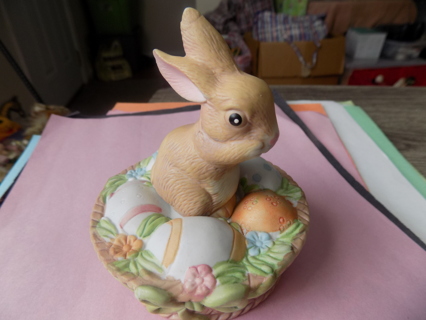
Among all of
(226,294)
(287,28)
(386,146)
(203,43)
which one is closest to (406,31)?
(287,28)

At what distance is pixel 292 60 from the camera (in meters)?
1.74

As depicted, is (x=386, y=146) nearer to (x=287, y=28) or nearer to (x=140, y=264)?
(x=140, y=264)

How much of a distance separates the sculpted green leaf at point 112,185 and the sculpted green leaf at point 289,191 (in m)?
0.28

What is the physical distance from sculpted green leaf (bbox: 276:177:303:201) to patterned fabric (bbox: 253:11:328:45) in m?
1.37

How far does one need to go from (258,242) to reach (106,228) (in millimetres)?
227

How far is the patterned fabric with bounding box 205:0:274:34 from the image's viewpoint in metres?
1.82

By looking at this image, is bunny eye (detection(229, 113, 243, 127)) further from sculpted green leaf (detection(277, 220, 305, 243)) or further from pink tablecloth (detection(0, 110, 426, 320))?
pink tablecloth (detection(0, 110, 426, 320))

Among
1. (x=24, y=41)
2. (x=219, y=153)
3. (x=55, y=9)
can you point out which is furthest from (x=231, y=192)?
(x=55, y=9)

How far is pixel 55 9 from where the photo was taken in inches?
75.8

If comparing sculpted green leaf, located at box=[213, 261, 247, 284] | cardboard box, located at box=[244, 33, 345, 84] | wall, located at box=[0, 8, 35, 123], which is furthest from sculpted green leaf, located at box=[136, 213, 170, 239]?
cardboard box, located at box=[244, 33, 345, 84]

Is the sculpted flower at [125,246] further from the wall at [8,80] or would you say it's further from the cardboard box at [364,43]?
the cardboard box at [364,43]

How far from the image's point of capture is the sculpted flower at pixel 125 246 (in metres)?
0.45

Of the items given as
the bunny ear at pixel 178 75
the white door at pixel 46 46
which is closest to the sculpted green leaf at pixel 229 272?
the bunny ear at pixel 178 75

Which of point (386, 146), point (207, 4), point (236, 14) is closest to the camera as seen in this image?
point (386, 146)
